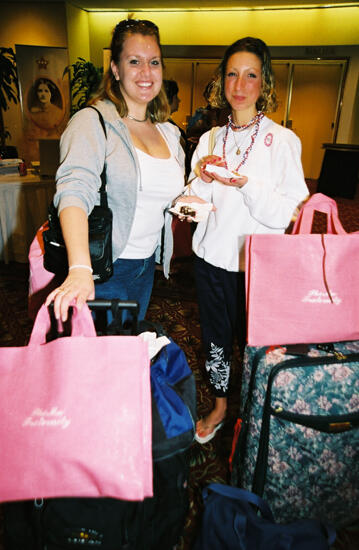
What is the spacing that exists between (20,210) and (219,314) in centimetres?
294

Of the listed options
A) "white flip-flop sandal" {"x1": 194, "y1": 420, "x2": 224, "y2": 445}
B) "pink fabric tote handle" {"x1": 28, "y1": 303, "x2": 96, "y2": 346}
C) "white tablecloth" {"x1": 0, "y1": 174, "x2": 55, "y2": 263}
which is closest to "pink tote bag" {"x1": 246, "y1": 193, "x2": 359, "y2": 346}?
"pink fabric tote handle" {"x1": 28, "y1": 303, "x2": 96, "y2": 346}

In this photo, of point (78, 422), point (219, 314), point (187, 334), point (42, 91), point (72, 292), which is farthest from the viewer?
point (42, 91)

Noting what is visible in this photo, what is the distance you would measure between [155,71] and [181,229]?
276cm

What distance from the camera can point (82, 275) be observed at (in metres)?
0.91

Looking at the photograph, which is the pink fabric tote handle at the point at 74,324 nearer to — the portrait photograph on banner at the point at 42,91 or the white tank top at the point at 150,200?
the white tank top at the point at 150,200

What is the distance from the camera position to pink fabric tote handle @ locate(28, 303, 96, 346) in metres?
0.81

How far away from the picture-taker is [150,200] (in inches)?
55.8

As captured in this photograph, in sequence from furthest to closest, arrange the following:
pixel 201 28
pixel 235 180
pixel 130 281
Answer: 1. pixel 201 28
2. pixel 130 281
3. pixel 235 180

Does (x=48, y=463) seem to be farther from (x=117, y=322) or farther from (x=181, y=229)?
(x=181, y=229)

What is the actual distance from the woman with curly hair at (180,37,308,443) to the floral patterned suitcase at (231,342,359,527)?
1.31ft

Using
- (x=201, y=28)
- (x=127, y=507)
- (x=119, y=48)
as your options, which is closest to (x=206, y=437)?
(x=127, y=507)

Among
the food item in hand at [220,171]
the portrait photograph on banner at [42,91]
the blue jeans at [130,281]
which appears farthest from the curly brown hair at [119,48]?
the portrait photograph on banner at [42,91]

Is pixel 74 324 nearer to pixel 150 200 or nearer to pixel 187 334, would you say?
pixel 150 200

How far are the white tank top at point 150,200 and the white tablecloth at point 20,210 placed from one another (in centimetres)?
271
